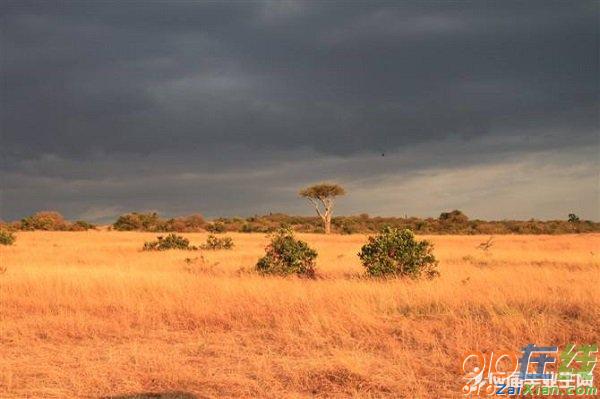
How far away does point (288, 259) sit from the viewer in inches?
704

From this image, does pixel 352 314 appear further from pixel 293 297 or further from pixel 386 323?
pixel 293 297

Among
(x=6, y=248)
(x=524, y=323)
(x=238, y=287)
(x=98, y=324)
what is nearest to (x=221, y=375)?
(x=98, y=324)

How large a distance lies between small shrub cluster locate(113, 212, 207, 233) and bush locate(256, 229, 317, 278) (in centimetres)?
4366

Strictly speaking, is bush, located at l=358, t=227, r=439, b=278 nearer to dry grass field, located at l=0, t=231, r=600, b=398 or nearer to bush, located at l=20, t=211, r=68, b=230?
dry grass field, located at l=0, t=231, r=600, b=398

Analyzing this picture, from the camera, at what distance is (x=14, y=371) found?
7570 mm

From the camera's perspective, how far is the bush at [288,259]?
1756 cm

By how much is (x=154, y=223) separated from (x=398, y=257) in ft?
176

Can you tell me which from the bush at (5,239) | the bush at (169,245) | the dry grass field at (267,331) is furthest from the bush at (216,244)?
the dry grass field at (267,331)

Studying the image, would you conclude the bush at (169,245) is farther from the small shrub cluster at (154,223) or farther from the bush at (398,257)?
the small shrub cluster at (154,223)

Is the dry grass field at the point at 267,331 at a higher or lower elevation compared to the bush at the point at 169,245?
lower

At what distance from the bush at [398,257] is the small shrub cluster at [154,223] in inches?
1793

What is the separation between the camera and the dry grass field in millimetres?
6922

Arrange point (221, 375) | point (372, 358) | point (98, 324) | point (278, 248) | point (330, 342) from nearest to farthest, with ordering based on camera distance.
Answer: point (221, 375) < point (372, 358) < point (330, 342) < point (98, 324) < point (278, 248)

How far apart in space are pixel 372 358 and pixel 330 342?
3.98 feet
